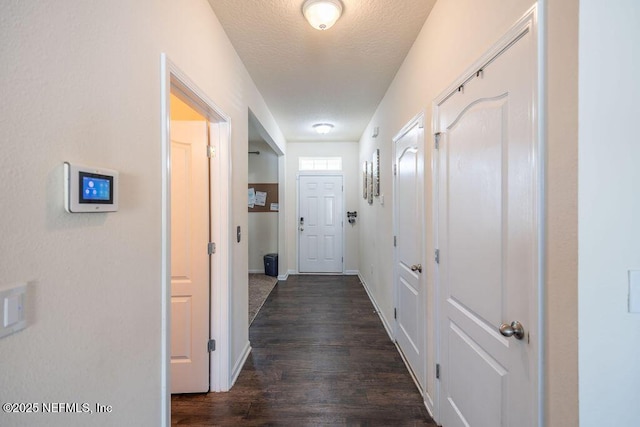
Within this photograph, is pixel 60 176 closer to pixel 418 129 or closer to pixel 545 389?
pixel 545 389

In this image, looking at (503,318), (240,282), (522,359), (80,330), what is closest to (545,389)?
(522,359)

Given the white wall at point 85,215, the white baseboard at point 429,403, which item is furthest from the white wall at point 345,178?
the white wall at point 85,215

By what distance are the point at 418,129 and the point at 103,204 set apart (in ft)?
6.23

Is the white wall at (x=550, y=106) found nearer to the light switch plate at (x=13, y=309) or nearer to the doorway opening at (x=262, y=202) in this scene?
the light switch plate at (x=13, y=309)

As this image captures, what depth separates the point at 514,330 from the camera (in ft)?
3.26

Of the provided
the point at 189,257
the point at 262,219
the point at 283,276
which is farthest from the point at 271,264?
the point at 189,257

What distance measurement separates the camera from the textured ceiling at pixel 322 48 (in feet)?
5.72

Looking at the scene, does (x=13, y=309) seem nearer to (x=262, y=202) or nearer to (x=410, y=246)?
(x=410, y=246)

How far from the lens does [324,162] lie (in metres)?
5.47

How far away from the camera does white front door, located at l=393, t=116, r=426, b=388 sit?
6.44 ft

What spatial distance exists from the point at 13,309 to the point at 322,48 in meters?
2.31

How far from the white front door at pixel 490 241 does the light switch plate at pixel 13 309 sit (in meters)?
1.44
